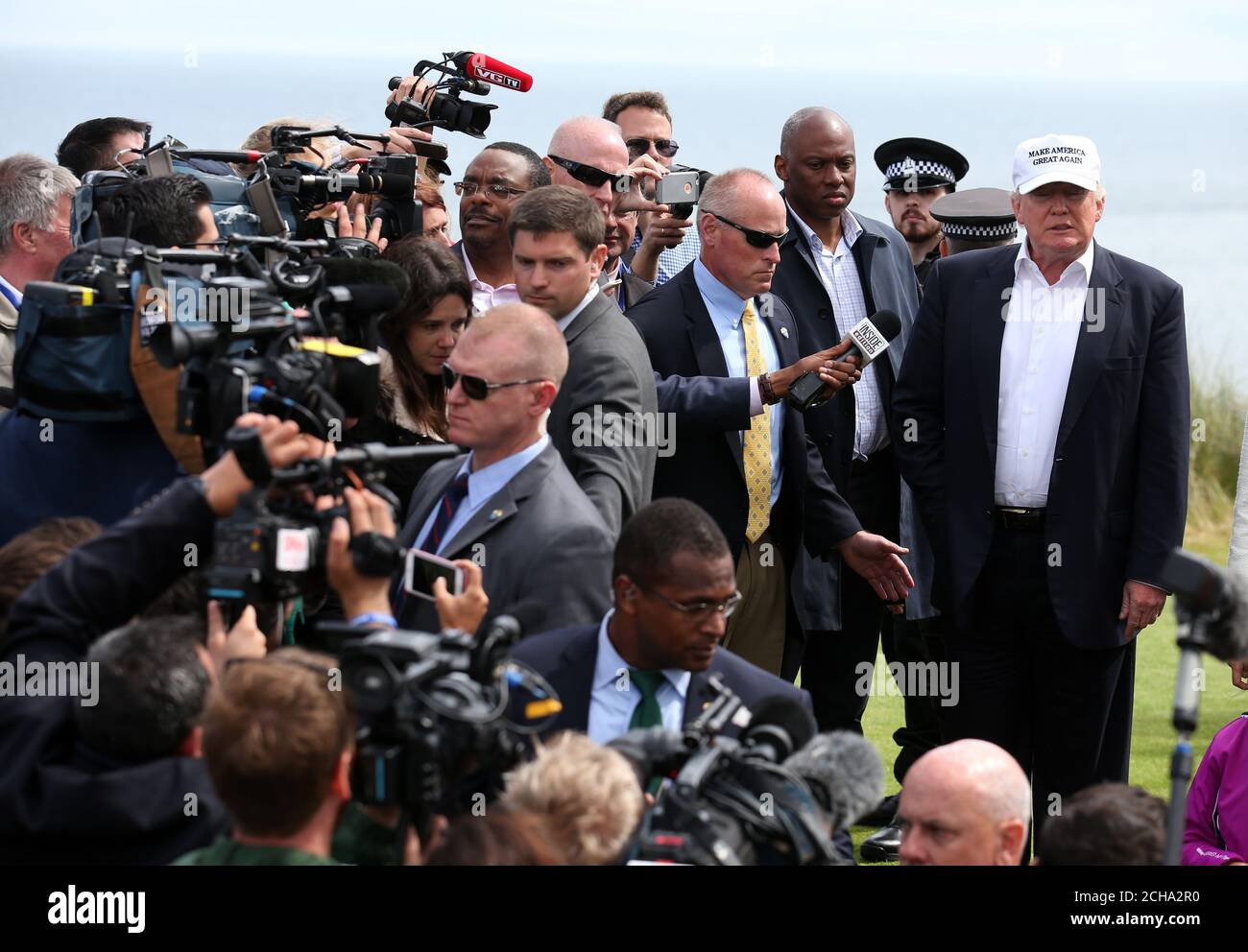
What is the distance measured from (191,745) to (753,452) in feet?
9.15

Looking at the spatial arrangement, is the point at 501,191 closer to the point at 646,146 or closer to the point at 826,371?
the point at 646,146

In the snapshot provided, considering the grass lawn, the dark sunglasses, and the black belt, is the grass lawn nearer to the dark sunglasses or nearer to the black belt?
the black belt

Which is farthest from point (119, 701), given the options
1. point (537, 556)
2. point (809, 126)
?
point (809, 126)

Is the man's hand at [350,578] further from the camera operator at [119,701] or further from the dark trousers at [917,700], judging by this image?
the dark trousers at [917,700]

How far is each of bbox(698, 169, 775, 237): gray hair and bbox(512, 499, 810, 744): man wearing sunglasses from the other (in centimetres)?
199

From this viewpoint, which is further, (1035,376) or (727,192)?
(727,192)

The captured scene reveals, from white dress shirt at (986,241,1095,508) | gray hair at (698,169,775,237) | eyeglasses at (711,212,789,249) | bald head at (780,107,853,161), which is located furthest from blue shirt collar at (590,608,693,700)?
bald head at (780,107,853,161)

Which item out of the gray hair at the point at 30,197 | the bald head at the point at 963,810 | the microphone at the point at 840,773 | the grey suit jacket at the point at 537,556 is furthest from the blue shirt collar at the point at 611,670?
the gray hair at the point at 30,197

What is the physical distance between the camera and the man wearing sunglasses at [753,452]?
5.82 metres

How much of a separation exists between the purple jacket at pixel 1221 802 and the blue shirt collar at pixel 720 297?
214 cm

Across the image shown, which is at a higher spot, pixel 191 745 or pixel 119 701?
pixel 119 701

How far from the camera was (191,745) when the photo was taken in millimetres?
3467
